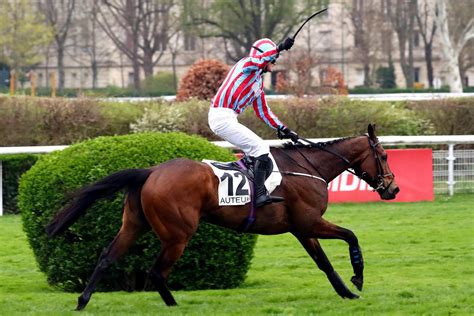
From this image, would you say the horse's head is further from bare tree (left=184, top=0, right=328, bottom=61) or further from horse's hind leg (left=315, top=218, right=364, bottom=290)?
bare tree (left=184, top=0, right=328, bottom=61)

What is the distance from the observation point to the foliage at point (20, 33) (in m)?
50.9

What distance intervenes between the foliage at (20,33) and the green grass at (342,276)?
3749 cm

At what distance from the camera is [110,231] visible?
8.55 meters

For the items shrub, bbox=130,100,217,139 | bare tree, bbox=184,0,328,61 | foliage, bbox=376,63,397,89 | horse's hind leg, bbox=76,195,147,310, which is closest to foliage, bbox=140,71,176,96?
bare tree, bbox=184,0,328,61

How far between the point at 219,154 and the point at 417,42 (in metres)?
54.6

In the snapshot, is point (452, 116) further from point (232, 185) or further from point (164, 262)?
point (164, 262)

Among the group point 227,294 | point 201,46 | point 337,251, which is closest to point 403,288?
point 227,294

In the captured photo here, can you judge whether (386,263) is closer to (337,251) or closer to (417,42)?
(337,251)

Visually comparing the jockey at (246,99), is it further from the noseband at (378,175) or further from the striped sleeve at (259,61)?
the noseband at (378,175)

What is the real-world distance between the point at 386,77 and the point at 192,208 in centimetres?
4698

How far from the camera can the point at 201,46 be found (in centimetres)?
5716

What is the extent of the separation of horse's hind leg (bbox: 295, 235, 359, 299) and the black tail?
1.39 m

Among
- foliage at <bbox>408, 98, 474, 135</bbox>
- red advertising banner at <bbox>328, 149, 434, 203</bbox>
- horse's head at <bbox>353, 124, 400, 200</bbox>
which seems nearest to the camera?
horse's head at <bbox>353, 124, 400, 200</bbox>

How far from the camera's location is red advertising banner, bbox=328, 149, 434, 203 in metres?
15.4
